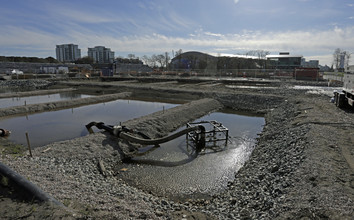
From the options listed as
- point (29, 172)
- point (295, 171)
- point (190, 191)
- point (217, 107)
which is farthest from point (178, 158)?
point (217, 107)

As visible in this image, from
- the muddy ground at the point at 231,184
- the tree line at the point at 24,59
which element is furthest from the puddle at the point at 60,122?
the tree line at the point at 24,59

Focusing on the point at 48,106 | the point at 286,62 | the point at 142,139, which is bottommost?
the point at 142,139

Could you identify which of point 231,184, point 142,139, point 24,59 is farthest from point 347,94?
point 24,59

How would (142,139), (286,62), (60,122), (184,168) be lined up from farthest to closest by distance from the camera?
(286,62) < (60,122) < (142,139) < (184,168)

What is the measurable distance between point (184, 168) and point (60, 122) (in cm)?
1265

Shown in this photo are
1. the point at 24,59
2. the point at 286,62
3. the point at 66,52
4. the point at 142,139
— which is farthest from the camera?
the point at 66,52

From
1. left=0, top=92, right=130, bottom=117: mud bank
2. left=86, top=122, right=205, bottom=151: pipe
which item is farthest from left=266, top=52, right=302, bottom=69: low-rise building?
left=86, top=122, right=205, bottom=151: pipe

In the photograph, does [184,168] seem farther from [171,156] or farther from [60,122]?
[60,122]

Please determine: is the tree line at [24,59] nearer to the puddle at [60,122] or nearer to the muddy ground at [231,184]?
the puddle at [60,122]

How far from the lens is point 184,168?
34.3 ft

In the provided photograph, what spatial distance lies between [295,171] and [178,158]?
595 centimetres

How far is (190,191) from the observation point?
28.1 feet

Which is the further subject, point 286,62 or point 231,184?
point 286,62

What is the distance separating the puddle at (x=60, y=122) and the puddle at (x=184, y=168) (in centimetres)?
589
